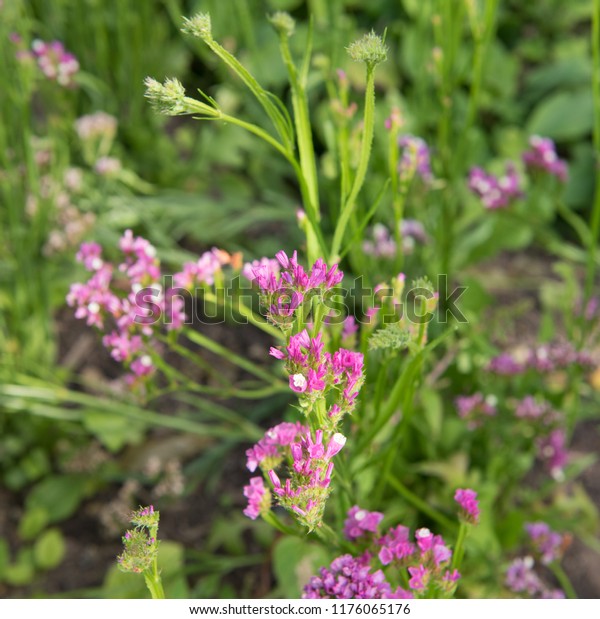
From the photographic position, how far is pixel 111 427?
1.68 m

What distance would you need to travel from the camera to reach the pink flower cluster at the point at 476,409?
1.47 meters

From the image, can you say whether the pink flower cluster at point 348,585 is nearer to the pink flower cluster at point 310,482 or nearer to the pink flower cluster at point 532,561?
the pink flower cluster at point 310,482

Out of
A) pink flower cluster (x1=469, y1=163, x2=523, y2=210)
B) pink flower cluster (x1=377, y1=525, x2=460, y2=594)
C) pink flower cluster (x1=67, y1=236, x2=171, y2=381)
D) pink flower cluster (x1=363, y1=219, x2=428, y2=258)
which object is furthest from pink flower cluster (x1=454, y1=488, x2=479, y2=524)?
pink flower cluster (x1=469, y1=163, x2=523, y2=210)

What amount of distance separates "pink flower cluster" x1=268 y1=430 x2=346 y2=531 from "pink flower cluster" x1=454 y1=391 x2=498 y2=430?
2.34 feet

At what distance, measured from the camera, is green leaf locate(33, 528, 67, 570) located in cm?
166

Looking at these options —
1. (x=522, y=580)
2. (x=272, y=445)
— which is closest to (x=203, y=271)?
(x=272, y=445)

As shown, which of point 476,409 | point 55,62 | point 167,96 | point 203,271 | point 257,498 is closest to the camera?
point 167,96

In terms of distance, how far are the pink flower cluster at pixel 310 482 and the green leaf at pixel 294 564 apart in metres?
0.58

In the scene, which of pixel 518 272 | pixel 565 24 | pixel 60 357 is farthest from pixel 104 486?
pixel 565 24

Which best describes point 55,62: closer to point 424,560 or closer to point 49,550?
point 49,550

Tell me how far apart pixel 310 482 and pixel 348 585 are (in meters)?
0.16

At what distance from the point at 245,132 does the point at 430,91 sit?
2.11 feet

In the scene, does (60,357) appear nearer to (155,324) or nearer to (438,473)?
(155,324)

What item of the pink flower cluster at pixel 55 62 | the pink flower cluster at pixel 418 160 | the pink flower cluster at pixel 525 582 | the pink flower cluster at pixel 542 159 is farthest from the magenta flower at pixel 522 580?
the pink flower cluster at pixel 55 62
